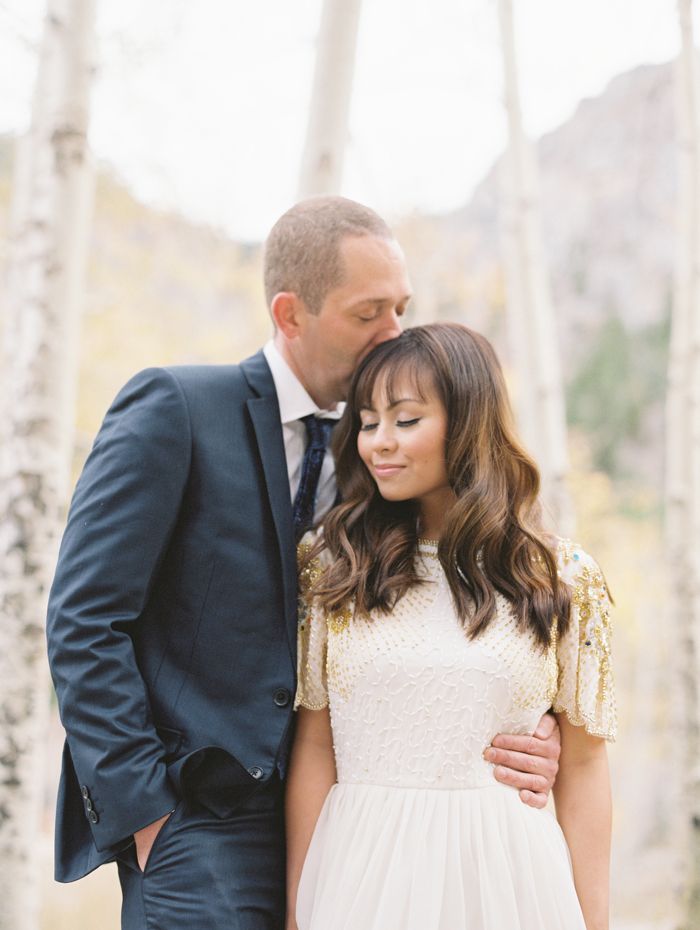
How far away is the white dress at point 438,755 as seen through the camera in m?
1.78

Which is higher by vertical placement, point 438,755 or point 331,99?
point 331,99

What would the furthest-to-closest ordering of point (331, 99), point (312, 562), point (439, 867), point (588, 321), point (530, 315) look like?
1. point (588, 321)
2. point (530, 315)
3. point (331, 99)
4. point (312, 562)
5. point (439, 867)

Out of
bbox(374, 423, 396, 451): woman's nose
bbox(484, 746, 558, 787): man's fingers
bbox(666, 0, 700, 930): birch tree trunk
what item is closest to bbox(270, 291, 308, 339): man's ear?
bbox(374, 423, 396, 451): woman's nose

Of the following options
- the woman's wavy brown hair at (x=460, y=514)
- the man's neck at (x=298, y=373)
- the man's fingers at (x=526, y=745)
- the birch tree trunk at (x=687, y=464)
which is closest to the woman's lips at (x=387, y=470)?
the woman's wavy brown hair at (x=460, y=514)

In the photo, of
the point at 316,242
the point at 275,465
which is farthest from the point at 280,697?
the point at 316,242

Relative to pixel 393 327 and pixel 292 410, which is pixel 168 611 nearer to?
pixel 292 410

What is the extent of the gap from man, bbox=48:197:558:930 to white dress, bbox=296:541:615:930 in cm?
10

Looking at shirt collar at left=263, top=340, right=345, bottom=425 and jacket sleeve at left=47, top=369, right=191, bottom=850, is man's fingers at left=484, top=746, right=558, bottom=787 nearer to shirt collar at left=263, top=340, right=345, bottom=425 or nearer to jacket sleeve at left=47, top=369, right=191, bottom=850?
jacket sleeve at left=47, top=369, right=191, bottom=850

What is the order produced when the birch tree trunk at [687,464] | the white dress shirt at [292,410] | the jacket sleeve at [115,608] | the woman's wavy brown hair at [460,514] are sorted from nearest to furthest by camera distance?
the jacket sleeve at [115,608], the woman's wavy brown hair at [460,514], the white dress shirt at [292,410], the birch tree trunk at [687,464]

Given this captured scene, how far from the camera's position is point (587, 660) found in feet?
6.59

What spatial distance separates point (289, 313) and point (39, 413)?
1.14 m

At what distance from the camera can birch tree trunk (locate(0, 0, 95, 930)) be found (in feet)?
9.34

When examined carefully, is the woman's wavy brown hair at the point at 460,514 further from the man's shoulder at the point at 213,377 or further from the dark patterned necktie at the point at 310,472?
the man's shoulder at the point at 213,377

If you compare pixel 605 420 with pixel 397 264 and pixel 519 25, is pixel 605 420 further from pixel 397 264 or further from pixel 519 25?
pixel 397 264
